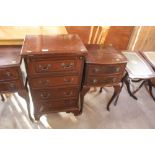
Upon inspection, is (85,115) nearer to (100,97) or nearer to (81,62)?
(100,97)

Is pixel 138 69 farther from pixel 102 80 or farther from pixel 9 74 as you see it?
pixel 9 74

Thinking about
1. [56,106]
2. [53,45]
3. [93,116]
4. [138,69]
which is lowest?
[93,116]

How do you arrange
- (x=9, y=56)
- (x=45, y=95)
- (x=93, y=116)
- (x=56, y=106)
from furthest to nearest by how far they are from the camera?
1. (x=93, y=116)
2. (x=56, y=106)
3. (x=45, y=95)
4. (x=9, y=56)

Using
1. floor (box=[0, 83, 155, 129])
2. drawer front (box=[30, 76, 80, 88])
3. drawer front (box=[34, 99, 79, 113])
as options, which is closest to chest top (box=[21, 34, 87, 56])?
drawer front (box=[30, 76, 80, 88])

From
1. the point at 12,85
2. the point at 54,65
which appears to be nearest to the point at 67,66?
the point at 54,65

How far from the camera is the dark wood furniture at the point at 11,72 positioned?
116 centimetres

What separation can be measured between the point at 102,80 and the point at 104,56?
0.73ft

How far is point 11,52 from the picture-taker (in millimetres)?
1338

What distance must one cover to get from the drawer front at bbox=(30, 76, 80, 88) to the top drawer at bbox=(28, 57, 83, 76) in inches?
2.7

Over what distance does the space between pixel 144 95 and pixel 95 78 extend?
108 centimetres

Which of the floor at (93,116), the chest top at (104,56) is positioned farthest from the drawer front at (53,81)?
the floor at (93,116)

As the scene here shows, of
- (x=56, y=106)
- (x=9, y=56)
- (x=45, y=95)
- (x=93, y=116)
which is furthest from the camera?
(x=93, y=116)

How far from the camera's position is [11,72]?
1.18 metres
